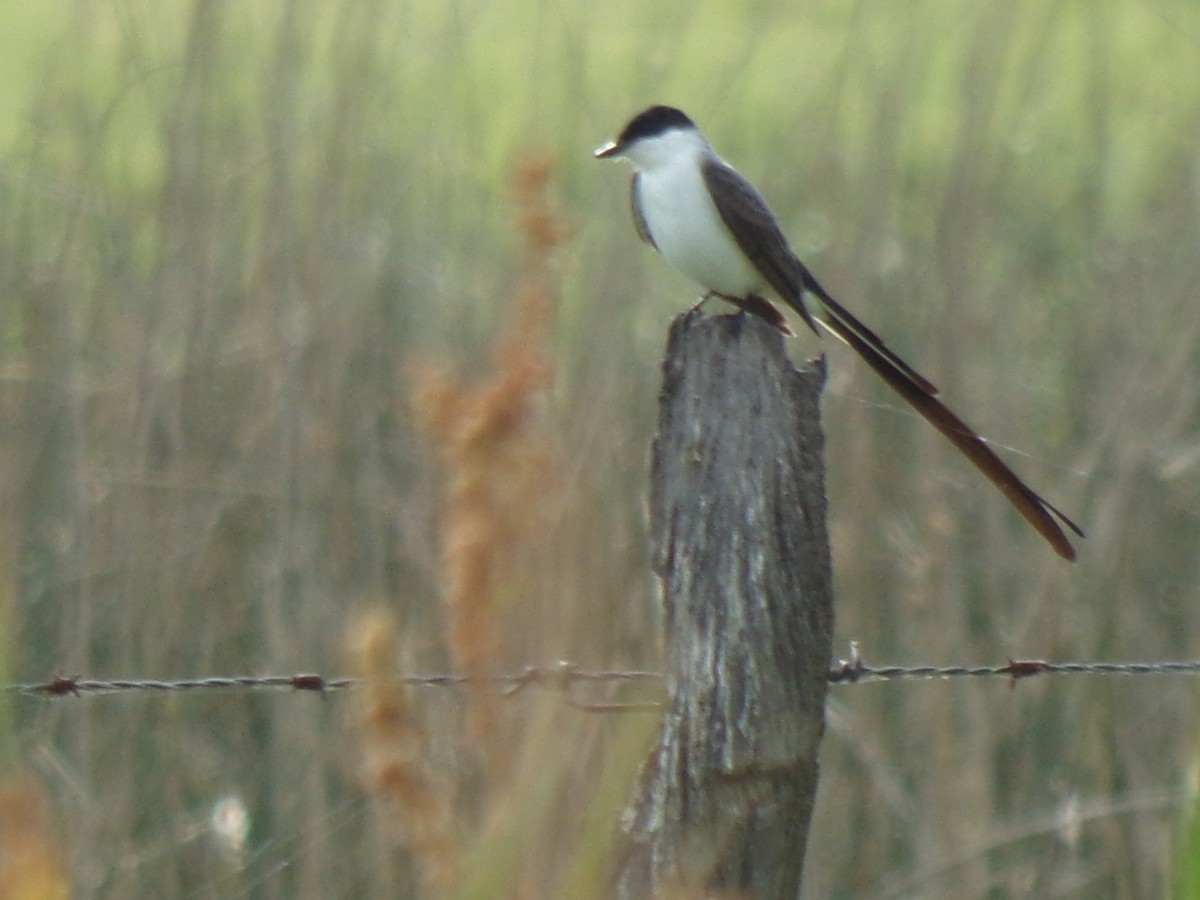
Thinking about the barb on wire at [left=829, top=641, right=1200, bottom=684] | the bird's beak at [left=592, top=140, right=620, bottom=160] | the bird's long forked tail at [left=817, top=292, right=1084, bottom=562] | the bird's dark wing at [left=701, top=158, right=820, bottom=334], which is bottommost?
the barb on wire at [left=829, top=641, right=1200, bottom=684]

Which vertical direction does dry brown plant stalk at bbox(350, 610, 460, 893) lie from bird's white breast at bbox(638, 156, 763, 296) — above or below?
below

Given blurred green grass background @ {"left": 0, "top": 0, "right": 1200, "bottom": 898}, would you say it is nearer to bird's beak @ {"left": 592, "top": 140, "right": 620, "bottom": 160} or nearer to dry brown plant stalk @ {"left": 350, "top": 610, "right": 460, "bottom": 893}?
bird's beak @ {"left": 592, "top": 140, "right": 620, "bottom": 160}

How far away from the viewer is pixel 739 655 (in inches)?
59.7

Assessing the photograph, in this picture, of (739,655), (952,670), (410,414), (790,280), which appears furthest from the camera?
(410,414)

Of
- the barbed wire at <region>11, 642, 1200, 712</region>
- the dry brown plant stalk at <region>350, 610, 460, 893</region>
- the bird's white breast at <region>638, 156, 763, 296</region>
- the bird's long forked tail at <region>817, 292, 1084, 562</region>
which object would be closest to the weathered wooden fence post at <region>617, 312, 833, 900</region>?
the barbed wire at <region>11, 642, 1200, 712</region>

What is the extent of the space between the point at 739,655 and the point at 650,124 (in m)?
1.67

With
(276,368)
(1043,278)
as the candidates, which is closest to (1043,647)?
(1043,278)

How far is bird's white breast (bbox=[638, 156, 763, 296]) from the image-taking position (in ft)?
9.05

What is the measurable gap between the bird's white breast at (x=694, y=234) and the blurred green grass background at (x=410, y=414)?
320 millimetres

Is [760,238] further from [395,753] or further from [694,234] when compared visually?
[395,753]

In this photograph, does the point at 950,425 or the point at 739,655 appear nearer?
the point at 739,655

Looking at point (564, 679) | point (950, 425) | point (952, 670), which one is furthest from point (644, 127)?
point (564, 679)

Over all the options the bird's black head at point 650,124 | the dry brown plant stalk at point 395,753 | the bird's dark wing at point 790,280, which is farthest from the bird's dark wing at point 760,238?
the dry brown plant stalk at point 395,753

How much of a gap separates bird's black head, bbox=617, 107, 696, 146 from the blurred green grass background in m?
0.23
